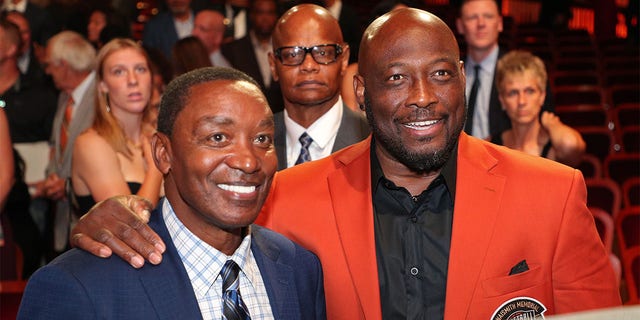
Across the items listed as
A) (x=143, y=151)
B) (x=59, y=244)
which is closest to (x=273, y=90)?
(x=143, y=151)

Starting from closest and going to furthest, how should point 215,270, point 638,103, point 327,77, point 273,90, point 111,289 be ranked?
point 111,289
point 215,270
point 327,77
point 273,90
point 638,103

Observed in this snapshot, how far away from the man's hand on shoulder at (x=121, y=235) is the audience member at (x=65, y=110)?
191cm

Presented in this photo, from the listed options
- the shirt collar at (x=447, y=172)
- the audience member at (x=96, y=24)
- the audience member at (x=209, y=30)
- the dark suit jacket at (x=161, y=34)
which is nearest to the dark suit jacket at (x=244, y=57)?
the audience member at (x=209, y=30)

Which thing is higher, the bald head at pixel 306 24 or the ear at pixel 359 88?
the bald head at pixel 306 24

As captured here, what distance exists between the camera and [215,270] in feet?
6.78

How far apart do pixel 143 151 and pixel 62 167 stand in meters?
0.71

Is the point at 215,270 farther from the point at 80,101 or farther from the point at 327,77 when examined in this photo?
the point at 80,101

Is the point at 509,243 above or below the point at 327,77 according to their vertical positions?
below

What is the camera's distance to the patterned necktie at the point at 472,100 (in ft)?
16.2

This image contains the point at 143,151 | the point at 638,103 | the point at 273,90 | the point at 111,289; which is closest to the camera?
the point at 111,289

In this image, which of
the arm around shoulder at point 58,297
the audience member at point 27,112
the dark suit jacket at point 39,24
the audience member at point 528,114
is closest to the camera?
the arm around shoulder at point 58,297

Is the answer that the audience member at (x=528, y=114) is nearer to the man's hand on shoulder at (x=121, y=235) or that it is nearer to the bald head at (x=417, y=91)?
the bald head at (x=417, y=91)

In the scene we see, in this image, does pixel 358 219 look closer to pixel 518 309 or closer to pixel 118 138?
pixel 518 309

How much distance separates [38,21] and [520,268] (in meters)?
6.34
